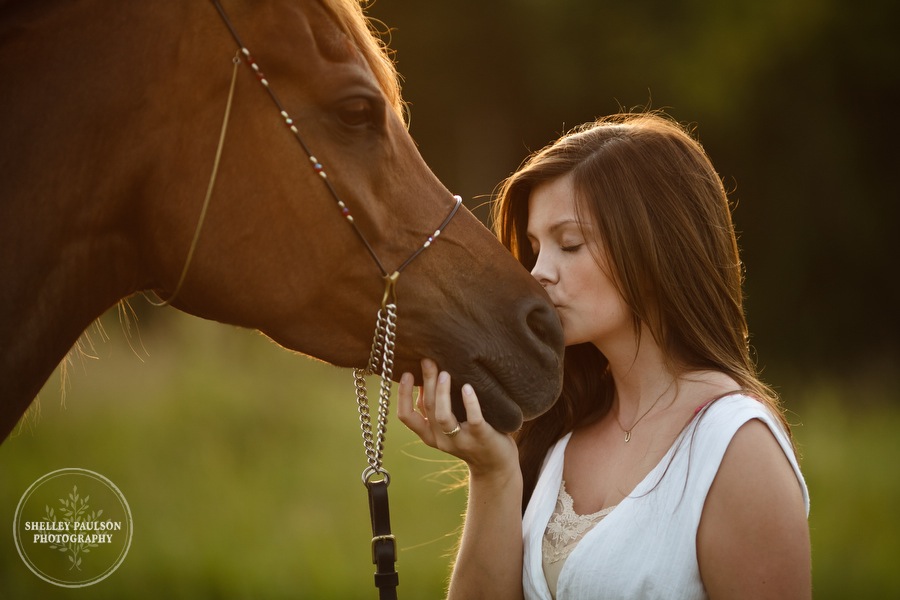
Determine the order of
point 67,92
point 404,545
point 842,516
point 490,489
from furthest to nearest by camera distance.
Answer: point 842,516 < point 404,545 < point 490,489 < point 67,92

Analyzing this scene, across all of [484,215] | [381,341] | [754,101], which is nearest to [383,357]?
[381,341]

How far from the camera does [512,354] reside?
2.12m

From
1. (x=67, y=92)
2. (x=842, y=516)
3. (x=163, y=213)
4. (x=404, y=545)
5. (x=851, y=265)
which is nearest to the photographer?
(x=67, y=92)

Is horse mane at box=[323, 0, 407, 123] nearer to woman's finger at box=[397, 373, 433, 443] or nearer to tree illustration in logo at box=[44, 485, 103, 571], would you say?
woman's finger at box=[397, 373, 433, 443]

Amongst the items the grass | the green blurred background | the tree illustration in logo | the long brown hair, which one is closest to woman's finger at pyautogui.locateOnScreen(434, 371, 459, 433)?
the long brown hair

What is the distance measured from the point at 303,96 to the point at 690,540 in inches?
57.2

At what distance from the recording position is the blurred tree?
12.9 m

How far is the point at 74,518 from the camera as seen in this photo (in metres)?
4.14

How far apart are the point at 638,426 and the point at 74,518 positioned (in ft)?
10.0

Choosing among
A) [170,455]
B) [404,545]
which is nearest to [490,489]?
[404,545]

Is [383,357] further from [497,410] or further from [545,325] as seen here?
[545,325]

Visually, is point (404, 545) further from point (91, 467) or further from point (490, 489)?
point (490, 489)
